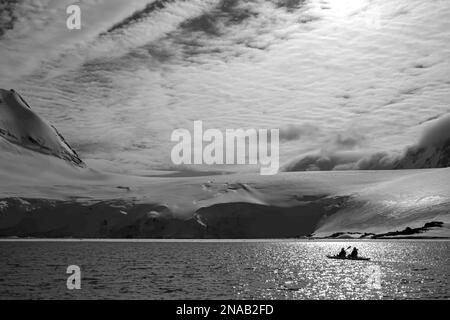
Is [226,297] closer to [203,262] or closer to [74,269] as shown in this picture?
[74,269]

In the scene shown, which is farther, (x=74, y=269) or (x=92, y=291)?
(x=74, y=269)

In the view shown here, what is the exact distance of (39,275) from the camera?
7656cm

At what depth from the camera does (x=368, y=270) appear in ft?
290

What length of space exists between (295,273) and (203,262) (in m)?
25.1
